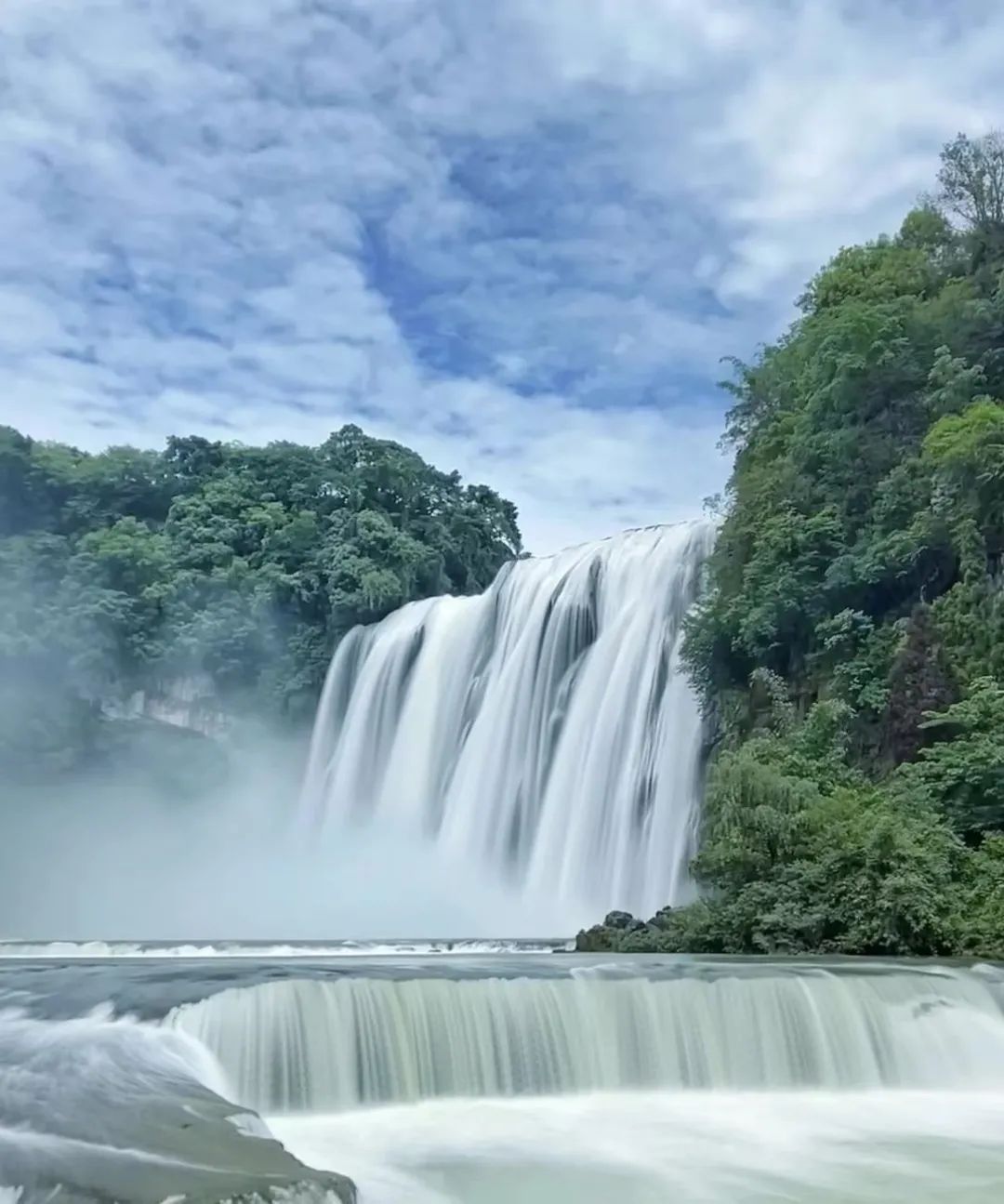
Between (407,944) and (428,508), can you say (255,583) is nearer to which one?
(428,508)

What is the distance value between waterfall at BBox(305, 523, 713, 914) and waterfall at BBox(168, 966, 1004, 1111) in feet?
33.7

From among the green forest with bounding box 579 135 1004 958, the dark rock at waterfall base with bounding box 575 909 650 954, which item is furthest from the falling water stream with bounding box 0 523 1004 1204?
the green forest with bounding box 579 135 1004 958

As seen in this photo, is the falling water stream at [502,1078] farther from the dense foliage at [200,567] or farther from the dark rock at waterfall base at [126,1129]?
the dense foliage at [200,567]

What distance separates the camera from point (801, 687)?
2253cm

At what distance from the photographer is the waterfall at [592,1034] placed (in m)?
10.3

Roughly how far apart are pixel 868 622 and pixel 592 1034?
12.0m

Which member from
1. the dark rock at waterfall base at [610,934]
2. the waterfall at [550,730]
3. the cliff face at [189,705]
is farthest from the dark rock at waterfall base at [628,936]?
the cliff face at [189,705]

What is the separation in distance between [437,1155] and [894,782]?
11063mm

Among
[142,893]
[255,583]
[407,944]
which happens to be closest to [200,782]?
[142,893]

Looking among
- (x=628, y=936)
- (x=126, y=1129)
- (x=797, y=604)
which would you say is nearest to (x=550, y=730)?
(x=797, y=604)

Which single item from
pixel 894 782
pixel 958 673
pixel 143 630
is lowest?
pixel 894 782

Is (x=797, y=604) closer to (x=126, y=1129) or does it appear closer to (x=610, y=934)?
(x=610, y=934)

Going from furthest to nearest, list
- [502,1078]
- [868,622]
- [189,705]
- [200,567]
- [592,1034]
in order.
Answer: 1. [200,567]
2. [189,705]
3. [868,622]
4. [592,1034]
5. [502,1078]

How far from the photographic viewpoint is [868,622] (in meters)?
21.4
